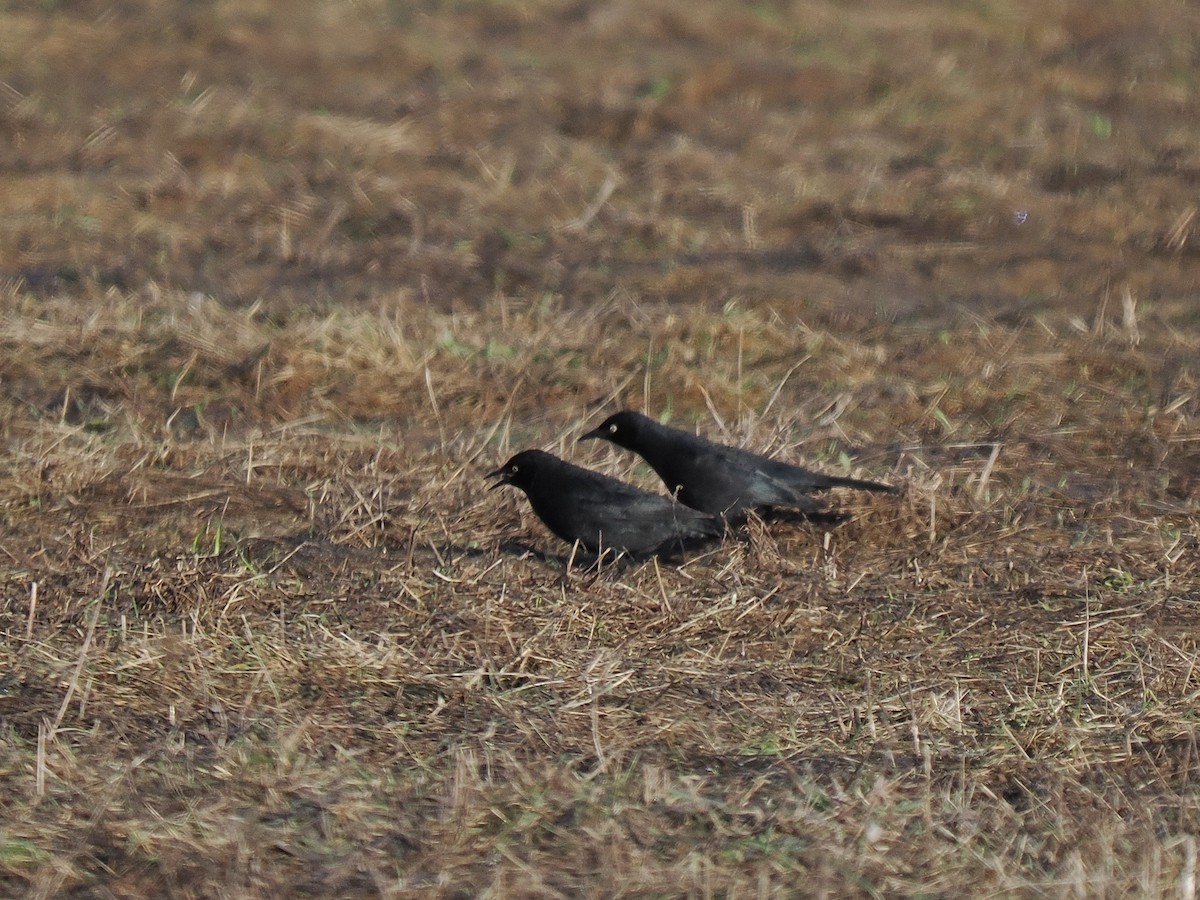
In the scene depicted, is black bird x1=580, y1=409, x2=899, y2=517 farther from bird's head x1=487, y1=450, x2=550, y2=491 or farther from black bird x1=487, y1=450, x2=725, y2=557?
bird's head x1=487, y1=450, x2=550, y2=491

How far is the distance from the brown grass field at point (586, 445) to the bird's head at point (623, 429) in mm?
420

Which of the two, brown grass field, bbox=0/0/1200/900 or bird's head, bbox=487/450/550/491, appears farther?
bird's head, bbox=487/450/550/491

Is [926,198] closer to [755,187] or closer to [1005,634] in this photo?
[755,187]

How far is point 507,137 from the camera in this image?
13.2 m

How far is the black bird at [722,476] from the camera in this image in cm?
666

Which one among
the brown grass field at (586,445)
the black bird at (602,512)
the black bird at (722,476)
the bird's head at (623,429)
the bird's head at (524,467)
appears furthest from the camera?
the bird's head at (623,429)

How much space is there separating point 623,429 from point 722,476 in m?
0.49

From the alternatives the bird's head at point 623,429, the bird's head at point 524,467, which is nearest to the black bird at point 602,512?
the bird's head at point 524,467

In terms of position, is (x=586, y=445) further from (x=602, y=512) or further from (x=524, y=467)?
(x=602, y=512)

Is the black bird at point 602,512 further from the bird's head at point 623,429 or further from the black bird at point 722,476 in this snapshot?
the bird's head at point 623,429

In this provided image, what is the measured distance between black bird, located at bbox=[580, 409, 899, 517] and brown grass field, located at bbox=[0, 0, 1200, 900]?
0.57ft

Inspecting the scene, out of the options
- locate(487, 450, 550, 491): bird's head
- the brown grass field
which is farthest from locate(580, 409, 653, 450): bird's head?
locate(487, 450, 550, 491): bird's head

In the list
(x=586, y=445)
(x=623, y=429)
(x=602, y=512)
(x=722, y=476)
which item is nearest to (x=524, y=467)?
(x=602, y=512)

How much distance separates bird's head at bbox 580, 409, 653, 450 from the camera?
697 cm
